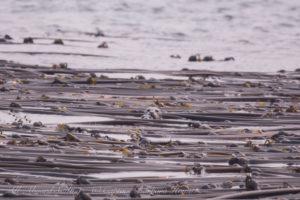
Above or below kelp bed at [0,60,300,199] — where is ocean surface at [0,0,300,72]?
above

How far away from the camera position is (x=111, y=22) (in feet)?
52.6

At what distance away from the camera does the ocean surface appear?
979 cm

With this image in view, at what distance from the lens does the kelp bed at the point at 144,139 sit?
9.77 feet

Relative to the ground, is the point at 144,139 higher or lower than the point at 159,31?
lower

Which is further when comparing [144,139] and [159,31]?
[159,31]

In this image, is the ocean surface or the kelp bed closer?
the kelp bed

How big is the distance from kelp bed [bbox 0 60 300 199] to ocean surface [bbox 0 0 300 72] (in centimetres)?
257

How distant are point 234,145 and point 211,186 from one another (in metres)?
1.05

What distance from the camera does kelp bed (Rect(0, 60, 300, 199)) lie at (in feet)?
9.77

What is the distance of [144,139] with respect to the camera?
13.1 feet

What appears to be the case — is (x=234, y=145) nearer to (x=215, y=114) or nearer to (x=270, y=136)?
(x=270, y=136)

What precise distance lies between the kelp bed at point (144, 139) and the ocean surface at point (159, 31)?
257 cm

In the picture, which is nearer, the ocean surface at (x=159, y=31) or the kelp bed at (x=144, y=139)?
the kelp bed at (x=144, y=139)

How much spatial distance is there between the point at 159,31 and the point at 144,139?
35.9 feet
